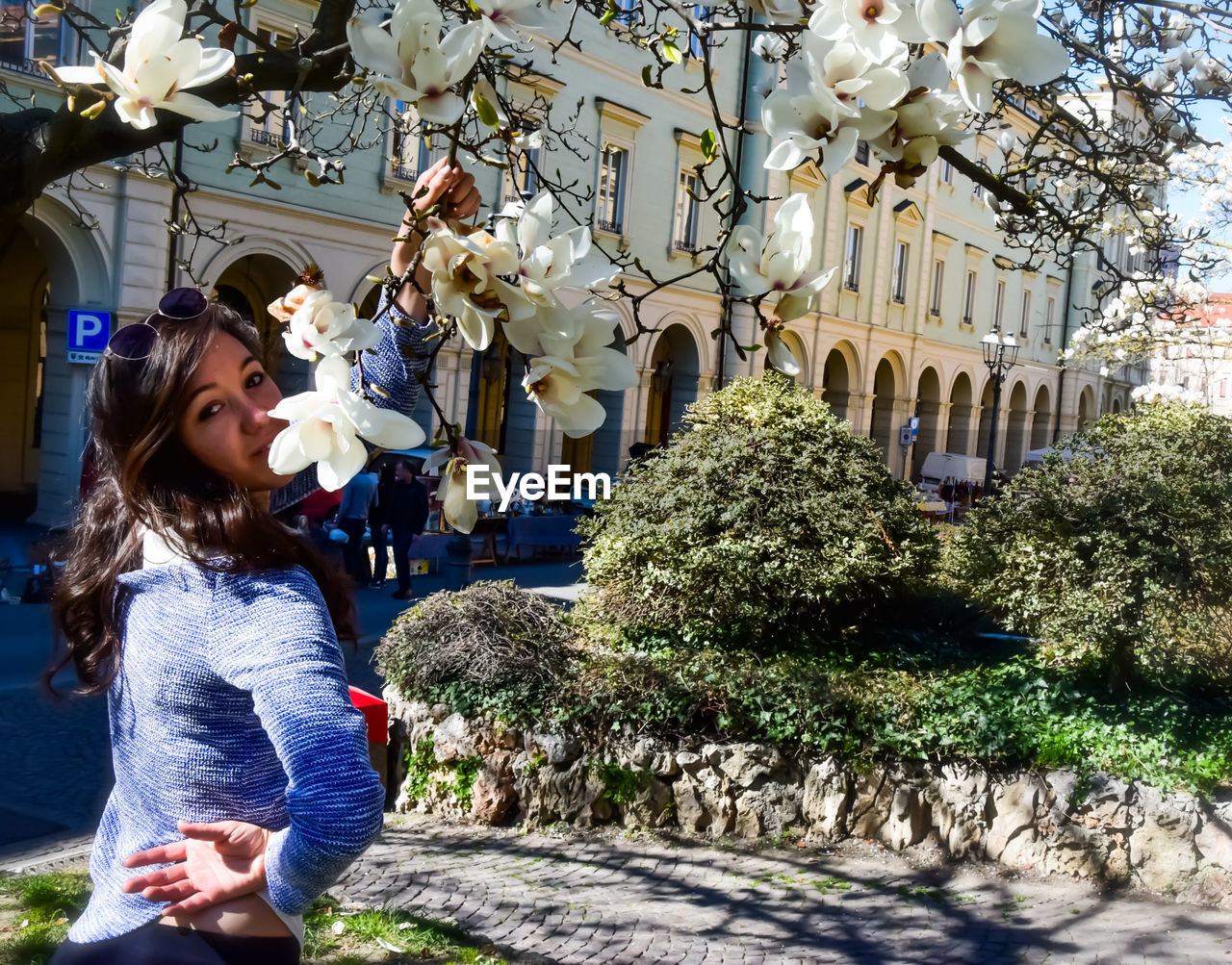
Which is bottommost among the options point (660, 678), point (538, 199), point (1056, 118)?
point (660, 678)

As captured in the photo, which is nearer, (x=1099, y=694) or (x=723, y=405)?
(x=1099, y=694)

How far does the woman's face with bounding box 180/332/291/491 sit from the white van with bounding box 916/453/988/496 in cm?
3148

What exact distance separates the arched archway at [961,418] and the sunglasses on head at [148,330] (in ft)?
135

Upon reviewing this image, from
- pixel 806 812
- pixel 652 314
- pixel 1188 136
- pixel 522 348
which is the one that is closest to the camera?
pixel 522 348

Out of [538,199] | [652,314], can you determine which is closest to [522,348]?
[538,199]

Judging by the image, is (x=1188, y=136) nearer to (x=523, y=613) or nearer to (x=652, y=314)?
(x=523, y=613)

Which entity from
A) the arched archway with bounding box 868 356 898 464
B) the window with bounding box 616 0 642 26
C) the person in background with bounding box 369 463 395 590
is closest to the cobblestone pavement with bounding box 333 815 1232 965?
the window with bounding box 616 0 642 26

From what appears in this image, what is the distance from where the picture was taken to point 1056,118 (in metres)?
4.78

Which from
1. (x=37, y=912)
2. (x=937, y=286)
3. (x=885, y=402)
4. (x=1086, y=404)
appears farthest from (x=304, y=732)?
(x=1086, y=404)

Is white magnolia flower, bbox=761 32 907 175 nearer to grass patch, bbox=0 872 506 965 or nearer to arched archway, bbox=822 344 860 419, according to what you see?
grass patch, bbox=0 872 506 965

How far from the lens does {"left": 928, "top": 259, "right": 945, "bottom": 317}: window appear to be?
37.8 metres

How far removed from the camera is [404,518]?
1430cm

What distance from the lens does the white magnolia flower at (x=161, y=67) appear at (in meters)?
A: 1.58

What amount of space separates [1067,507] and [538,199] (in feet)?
19.9
